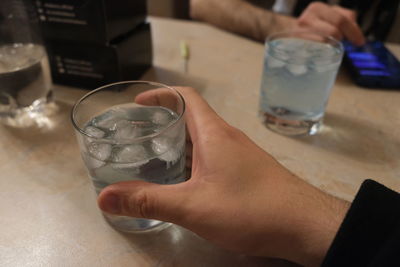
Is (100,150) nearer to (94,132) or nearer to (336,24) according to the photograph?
(94,132)

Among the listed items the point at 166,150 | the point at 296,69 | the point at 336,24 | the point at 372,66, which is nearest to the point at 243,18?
the point at 336,24

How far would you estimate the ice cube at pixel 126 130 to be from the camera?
0.45 m

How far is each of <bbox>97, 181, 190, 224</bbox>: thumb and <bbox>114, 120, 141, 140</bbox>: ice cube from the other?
0.07m

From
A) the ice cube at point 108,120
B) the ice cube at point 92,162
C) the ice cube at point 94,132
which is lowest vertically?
the ice cube at point 92,162

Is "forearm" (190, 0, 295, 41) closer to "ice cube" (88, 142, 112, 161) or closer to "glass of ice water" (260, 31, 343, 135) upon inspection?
"glass of ice water" (260, 31, 343, 135)

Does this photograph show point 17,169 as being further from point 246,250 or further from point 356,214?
point 356,214

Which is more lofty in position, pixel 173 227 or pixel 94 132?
pixel 94 132

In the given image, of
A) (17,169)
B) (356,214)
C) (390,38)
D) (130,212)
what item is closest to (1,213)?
(17,169)

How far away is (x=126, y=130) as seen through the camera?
458 millimetres

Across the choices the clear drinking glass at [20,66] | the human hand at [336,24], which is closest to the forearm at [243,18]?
the human hand at [336,24]

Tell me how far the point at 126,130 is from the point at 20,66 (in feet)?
1.17

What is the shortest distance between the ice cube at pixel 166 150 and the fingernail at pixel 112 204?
73mm

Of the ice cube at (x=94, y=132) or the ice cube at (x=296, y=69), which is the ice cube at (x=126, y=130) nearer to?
the ice cube at (x=94, y=132)

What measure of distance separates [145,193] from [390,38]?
148cm
